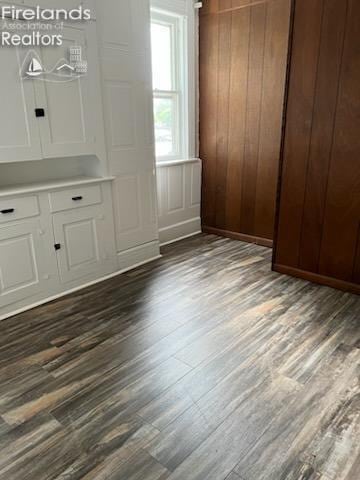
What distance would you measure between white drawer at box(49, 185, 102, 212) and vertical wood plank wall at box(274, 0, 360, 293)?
1623mm

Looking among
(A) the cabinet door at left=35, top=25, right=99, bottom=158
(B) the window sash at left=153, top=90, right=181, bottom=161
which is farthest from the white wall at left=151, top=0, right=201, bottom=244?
(A) the cabinet door at left=35, top=25, right=99, bottom=158

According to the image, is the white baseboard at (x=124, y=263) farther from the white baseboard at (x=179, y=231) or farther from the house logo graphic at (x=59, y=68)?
the house logo graphic at (x=59, y=68)

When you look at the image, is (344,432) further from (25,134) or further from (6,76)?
(6,76)

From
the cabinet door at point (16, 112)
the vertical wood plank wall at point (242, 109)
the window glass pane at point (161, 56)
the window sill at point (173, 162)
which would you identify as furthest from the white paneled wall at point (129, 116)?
the vertical wood plank wall at point (242, 109)

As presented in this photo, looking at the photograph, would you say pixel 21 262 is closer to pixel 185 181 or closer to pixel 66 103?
pixel 66 103

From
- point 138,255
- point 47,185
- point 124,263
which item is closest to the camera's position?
point 47,185

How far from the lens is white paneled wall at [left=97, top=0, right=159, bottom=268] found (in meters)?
2.95

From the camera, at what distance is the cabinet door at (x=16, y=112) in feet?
7.64

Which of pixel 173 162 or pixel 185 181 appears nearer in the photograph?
pixel 173 162

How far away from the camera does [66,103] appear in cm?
269

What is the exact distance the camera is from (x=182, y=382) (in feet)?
6.35

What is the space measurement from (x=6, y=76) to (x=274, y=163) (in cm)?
258

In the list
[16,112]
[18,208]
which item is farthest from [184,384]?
[16,112]

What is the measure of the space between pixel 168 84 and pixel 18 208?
2.33m
